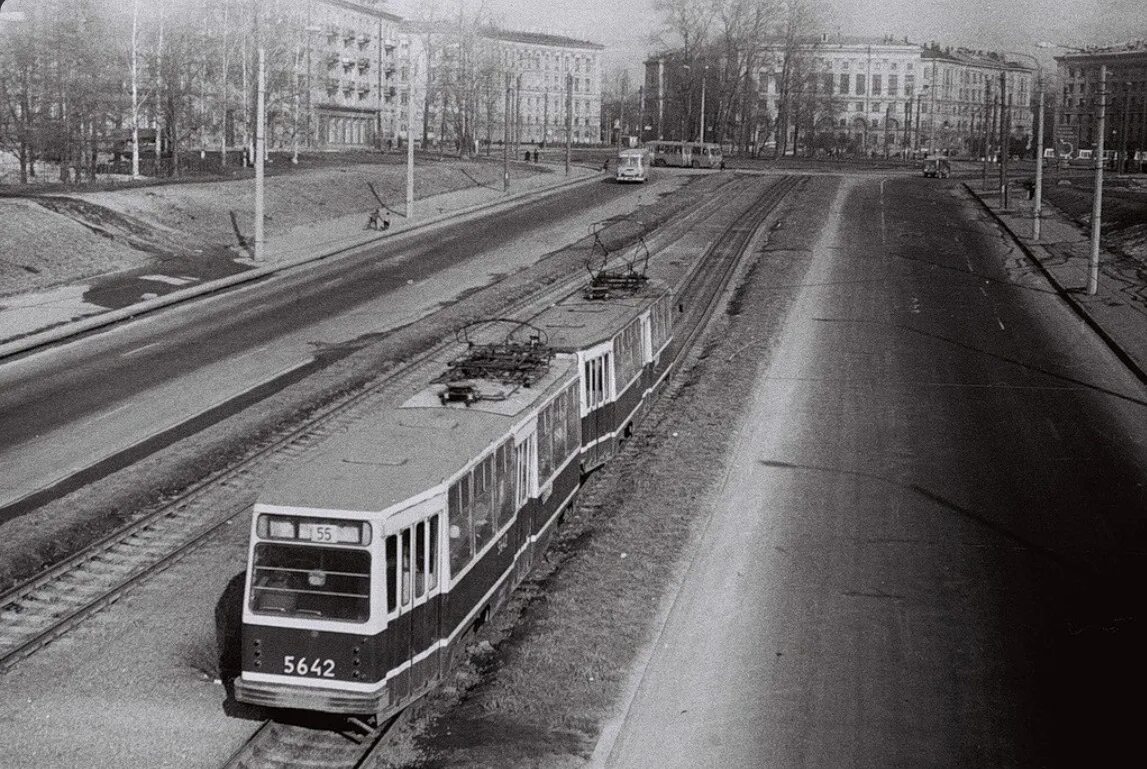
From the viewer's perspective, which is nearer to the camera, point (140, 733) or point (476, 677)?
point (140, 733)

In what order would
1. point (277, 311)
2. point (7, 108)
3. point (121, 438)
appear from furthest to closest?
point (7, 108), point (277, 311), point (121, 438)

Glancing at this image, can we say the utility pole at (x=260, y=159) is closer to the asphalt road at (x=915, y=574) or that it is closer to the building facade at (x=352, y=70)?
the asphalt road at (x=915, y=574)

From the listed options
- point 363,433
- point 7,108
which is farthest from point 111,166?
point 363,433

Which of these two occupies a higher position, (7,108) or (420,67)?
(420,67)

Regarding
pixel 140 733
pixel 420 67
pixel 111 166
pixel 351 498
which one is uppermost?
pixel 420 67

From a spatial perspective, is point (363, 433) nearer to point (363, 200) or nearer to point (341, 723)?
point (341, 723)

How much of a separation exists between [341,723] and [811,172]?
290 ft

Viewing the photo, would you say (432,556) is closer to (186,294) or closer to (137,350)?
(137,350)

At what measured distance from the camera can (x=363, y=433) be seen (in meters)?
14.2

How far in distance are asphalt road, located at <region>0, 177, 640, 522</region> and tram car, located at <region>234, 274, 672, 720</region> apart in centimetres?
969

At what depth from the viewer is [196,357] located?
3234cm

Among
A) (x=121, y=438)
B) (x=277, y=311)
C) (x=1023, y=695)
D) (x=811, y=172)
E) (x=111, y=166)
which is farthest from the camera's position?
(x=811, y=172)

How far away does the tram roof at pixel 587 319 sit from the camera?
20703 millimetres

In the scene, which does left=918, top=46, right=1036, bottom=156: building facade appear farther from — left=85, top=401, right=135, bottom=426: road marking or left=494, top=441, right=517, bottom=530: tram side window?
left=494, top=441, right=517, bottom=530: tram side window
